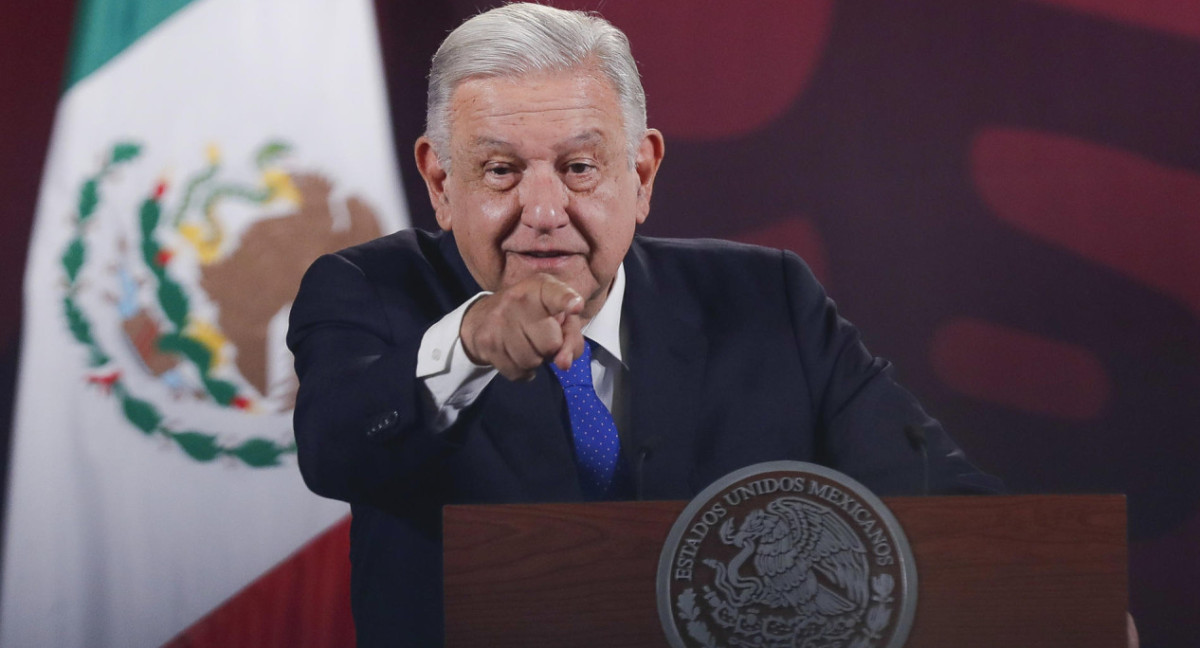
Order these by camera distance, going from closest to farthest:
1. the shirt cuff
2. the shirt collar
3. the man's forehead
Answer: the shirt cuff < the man's forehead < the shirt collar

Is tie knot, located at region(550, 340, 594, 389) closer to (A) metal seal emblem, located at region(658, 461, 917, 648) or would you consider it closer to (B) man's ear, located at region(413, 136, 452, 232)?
(B) man's ear, located at region(413, 136, 452, 232)

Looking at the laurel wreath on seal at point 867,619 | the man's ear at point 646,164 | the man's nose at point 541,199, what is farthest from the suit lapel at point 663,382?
the laurel wreath on seal at point 867,619

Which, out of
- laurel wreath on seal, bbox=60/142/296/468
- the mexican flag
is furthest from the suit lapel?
laurel wreath on seal, bbox=60/142/296/468

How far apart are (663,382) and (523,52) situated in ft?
1.77

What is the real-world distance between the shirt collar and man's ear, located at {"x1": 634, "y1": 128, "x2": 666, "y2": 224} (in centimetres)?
12

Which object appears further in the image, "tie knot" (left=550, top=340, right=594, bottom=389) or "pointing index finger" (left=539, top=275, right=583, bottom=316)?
"tie knot" (left=550, top=340, right=594, bottom=389)

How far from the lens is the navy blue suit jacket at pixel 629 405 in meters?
1.46

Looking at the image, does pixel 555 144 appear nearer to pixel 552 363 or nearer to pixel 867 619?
pixel 552 363

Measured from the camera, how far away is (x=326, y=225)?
2.73 meters

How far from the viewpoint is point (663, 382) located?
164 centimetres

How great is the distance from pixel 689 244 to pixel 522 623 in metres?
1.09

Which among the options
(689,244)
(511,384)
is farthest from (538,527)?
(689,244)

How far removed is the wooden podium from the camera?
1.02 meters

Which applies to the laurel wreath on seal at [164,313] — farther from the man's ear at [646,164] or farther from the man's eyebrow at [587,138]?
the man's eyebrow at [587,138]
